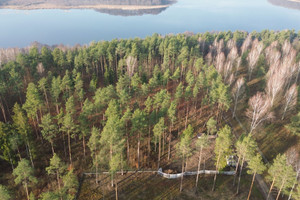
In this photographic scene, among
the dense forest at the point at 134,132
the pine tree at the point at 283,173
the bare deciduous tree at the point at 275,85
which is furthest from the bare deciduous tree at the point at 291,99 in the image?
the pine tree at the point at 283,173

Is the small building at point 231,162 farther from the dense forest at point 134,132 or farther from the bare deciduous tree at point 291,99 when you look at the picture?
the bare deciduous tree at point 291,99

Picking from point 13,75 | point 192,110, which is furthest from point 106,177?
point 13,75

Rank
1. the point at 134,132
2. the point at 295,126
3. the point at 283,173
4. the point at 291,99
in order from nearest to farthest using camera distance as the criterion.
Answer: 1. the point at 283,173
2. the point at 295,126
3. the point at 134,132
4. the point at 291,99

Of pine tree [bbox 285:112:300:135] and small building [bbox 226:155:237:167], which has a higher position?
pine tree [bbox 285:112:300:135]

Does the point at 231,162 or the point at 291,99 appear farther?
the point at 291,99

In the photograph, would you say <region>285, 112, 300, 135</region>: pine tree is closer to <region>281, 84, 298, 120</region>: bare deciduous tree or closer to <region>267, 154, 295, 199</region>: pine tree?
<region>281, 84, 298, 120</region>: bare deciduous tree

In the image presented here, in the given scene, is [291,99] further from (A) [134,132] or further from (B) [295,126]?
(A) [134,132]

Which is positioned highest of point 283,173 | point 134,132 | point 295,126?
point 283,173

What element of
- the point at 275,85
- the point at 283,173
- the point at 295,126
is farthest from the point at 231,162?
the point at 275,85

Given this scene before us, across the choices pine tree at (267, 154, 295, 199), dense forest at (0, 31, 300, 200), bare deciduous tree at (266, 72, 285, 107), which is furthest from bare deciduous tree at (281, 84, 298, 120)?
pine tree at (267, 154, 295, 199)

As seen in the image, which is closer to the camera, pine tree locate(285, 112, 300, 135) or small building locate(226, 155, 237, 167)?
small building locate(226, 155, 237, 167)

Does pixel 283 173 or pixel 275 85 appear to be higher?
pixel 275 85
